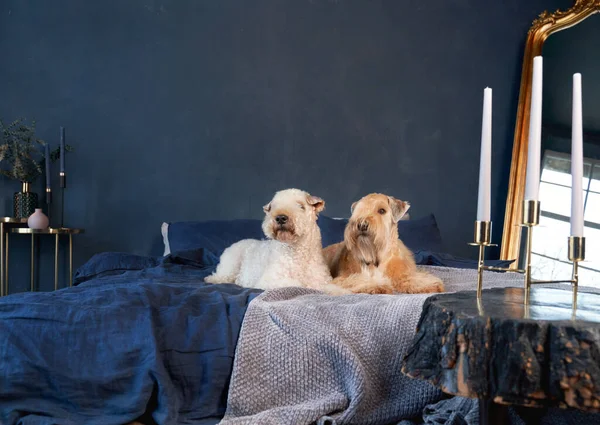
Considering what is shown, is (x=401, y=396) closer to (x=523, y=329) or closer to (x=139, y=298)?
(x=523, y=329)

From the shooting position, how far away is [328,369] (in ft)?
5.94

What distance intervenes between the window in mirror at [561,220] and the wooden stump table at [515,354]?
332 cm

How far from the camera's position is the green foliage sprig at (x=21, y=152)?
12.7 ft

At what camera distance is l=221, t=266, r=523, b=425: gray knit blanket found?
175 cm

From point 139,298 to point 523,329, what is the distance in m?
1.29

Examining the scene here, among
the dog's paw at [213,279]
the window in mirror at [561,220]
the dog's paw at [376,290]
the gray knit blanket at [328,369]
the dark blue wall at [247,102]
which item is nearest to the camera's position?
the gray knit blanket at [328,369]

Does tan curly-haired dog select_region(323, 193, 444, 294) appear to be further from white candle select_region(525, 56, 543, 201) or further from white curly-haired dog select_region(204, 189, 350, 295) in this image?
white candle select_region(525, 56, 543, 201)

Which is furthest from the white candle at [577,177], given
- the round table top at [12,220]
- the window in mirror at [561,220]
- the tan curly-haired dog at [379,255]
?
the round table top at [12,220]

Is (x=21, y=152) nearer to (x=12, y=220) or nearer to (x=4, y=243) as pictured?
(x=12, y=220)

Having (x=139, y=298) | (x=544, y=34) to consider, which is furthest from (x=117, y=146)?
(x=544, y=34)

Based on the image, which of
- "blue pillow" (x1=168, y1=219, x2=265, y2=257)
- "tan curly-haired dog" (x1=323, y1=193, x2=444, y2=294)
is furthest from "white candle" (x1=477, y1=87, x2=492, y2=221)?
"blue pillow" (x1=168, y1=219, x2=265, y2=257)

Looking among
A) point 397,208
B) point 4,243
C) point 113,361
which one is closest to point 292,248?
point 397,208

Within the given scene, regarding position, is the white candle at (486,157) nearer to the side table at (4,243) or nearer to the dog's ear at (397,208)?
the dog's ear at (397,208)

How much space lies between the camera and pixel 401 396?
1.80 m
